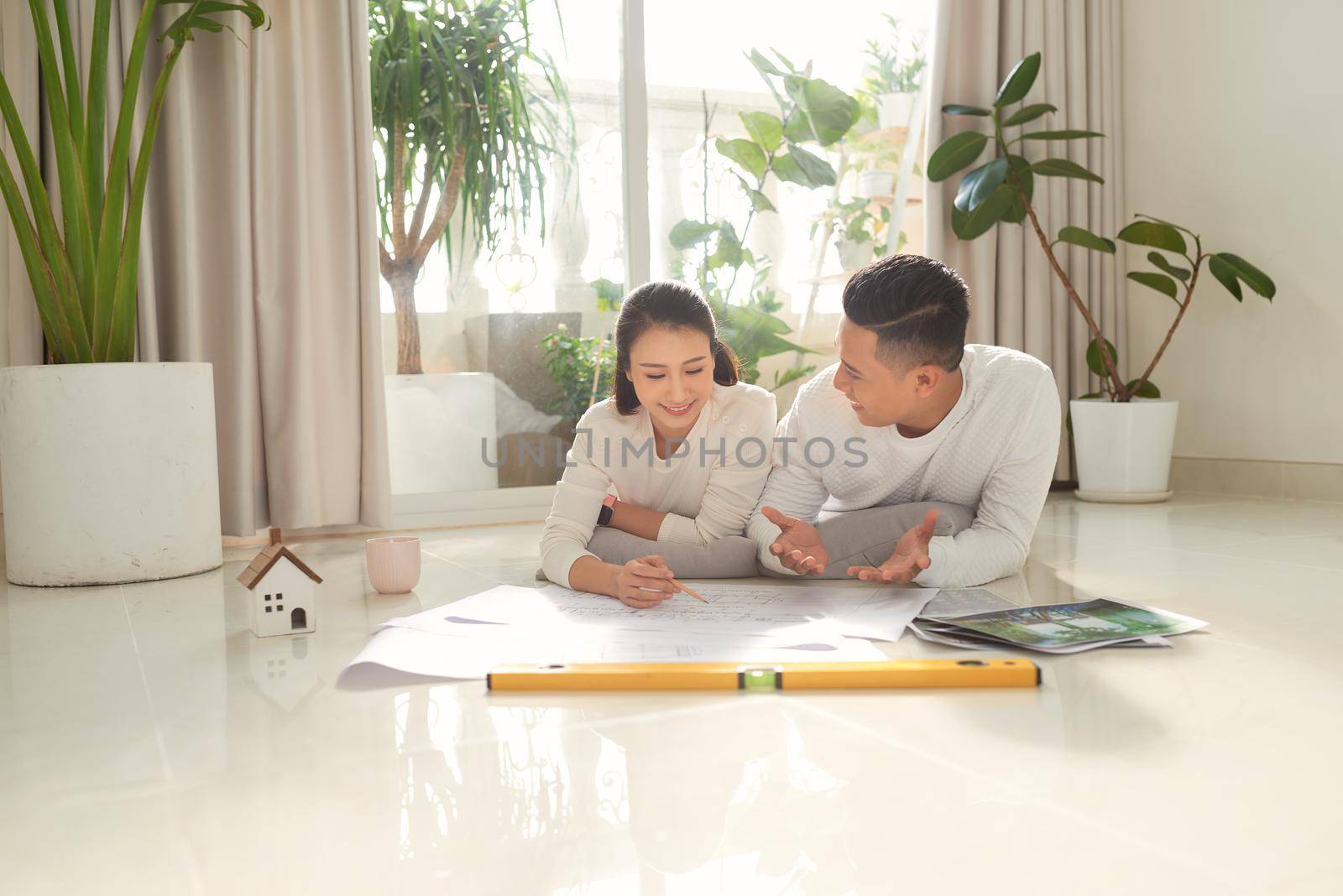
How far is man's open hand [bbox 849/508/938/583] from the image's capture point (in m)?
1.52

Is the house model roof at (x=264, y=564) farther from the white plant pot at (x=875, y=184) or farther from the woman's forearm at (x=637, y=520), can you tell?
the white plant pot at (x=875, y=184)

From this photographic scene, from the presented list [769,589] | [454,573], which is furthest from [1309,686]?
[454,573]

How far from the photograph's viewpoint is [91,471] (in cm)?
210

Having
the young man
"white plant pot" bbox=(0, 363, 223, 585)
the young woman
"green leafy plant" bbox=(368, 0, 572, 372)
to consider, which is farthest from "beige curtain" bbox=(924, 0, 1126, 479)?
"white plant pot" bbox=(0, 363, 223, 585)

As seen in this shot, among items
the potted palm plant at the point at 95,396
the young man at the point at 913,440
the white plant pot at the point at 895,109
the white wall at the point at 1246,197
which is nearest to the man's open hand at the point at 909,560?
the young man at the point at 913,440

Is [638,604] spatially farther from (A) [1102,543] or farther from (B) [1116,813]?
(A) [1102,543]

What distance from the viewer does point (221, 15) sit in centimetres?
260

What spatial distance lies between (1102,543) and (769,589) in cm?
95

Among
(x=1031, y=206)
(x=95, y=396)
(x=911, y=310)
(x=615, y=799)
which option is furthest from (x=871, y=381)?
(x=1031, y=206)

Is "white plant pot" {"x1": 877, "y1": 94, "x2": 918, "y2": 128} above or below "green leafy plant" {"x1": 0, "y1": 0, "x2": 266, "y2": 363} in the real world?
above

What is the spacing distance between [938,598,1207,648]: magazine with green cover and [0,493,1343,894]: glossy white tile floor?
3cm

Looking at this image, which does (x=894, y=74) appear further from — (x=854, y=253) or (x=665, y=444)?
(x=665, y=444)

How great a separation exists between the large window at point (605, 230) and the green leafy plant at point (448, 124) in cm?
3

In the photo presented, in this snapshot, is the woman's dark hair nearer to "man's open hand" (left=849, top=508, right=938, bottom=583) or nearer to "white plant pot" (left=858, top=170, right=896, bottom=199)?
"man's open hand" (left=849, top=508, right=938, bottom=583)
